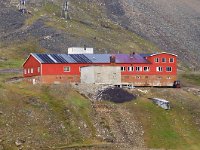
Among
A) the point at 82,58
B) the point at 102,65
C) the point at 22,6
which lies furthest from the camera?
the point at 22,6

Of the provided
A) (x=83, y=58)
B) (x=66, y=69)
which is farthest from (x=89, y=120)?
(x=83, y=58)

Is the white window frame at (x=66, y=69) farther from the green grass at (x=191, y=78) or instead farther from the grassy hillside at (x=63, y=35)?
the green grass at (x=191, y=78)

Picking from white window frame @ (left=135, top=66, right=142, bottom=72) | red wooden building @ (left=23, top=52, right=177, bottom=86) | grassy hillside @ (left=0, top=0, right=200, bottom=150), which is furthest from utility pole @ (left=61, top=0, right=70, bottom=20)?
white window frame @ (left=135, top=66, right=142, bottom=72)

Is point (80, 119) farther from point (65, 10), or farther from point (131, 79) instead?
point (65, 10)

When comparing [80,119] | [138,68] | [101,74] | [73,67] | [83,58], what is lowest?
[80,119]

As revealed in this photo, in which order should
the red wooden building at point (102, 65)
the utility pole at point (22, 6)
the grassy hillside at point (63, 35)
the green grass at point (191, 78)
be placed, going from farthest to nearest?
the utility pole at point (22, 6), the grassy hillside at point (63, 35), the green grass at point (191, 78), the red wooden building at point (102, 65)

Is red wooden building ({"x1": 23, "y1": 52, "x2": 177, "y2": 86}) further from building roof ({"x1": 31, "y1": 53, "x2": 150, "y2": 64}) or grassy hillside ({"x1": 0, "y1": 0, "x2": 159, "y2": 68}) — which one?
grassy hillside ({"x1": 0, "y1": 0, "x2": 159, "y2": 68})

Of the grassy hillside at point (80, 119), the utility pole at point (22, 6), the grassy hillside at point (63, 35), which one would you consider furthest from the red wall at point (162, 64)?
the utility pole at point (22, 6)
